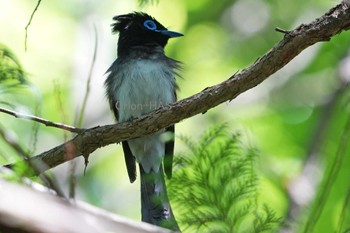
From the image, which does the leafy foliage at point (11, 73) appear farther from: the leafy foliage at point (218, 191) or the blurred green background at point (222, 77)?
the blurred green background at point (222, 77)

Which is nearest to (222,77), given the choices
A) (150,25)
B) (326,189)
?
(150,25)

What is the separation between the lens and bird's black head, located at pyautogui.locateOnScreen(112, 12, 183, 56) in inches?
245

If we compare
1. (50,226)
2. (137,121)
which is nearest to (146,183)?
(137,121)

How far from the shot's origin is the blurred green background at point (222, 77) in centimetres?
616

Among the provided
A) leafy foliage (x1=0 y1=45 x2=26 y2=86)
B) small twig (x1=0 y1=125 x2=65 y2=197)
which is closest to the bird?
leafy foliage (x1=0 y1=45 x2=26 y2=86)

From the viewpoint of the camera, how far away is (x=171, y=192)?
6.37ft

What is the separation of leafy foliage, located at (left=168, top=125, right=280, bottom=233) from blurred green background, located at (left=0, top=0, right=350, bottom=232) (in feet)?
10.8

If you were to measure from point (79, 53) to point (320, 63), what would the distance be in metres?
2.95

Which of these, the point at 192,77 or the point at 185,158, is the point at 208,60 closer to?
the point at 192,77

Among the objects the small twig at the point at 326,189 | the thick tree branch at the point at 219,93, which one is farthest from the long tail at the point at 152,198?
the small twig at the point at 326,189

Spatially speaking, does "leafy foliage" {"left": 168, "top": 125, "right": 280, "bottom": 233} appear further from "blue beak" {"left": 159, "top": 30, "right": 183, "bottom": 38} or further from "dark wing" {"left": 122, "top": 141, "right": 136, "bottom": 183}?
"blue beak" {"left": 159, "top": 30, "right": 183, "bottom": 38}

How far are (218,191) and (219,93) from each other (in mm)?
1773

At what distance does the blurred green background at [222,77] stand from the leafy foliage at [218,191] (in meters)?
3.28

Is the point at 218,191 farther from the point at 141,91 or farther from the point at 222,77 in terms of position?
the point at 222,77
